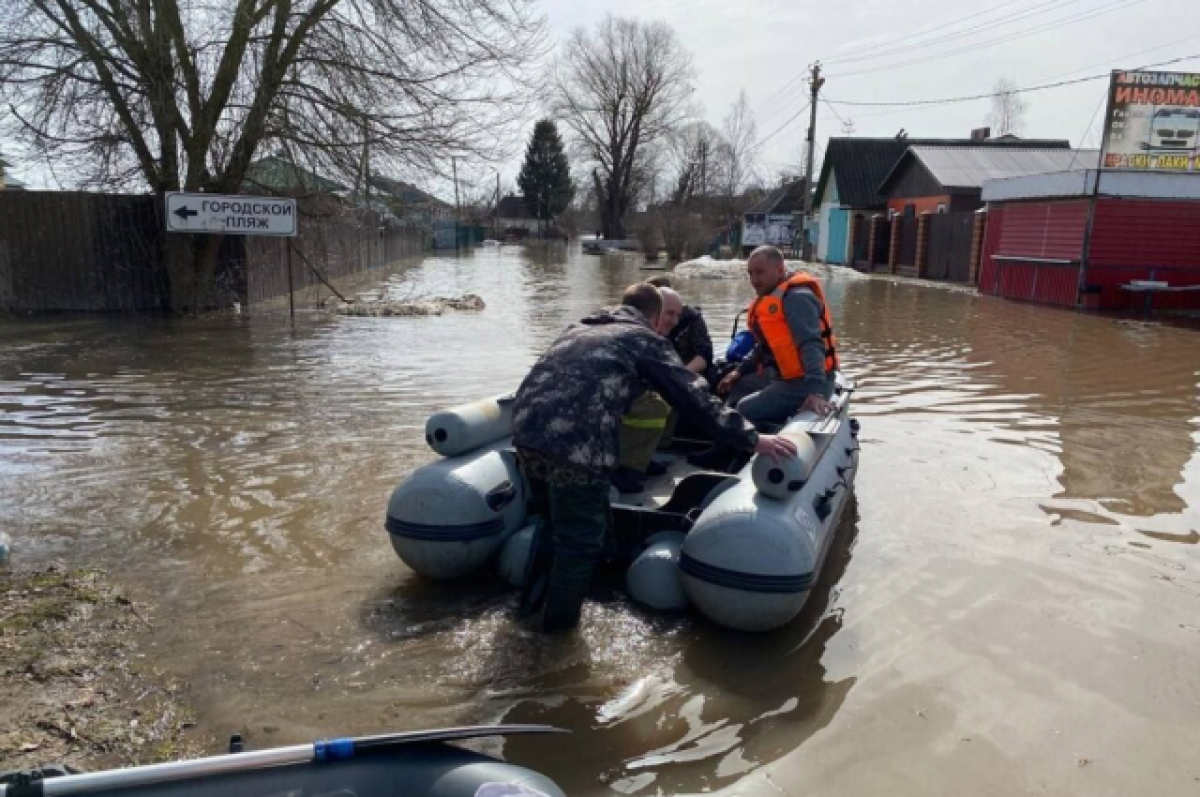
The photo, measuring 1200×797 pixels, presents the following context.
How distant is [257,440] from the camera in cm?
733

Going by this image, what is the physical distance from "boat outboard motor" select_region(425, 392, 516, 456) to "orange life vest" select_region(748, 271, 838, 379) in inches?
67.5

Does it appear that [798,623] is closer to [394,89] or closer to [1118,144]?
[394,89]

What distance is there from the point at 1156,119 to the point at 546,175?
208 ft

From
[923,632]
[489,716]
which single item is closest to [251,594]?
[489,716]

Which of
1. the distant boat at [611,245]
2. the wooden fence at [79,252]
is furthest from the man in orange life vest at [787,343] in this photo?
the distant boat at [611,245]

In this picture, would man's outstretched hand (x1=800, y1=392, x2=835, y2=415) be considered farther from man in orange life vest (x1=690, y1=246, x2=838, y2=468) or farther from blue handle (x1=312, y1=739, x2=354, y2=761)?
blue handle (x1=312, y1=739, x2=354, y2=761)

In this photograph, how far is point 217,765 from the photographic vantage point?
2.29 metres

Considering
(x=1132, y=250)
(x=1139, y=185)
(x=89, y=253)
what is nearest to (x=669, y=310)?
(x=89, y=253)

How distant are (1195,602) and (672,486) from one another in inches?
105

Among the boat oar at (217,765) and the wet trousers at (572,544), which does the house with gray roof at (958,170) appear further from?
the boat oar at (217,765)

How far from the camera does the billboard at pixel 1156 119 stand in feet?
58.9

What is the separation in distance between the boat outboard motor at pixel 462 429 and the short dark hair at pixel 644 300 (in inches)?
46.6

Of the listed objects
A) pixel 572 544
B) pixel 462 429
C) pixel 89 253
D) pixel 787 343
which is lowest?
pixel 572 544

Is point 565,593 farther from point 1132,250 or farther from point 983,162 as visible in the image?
point 983,162
